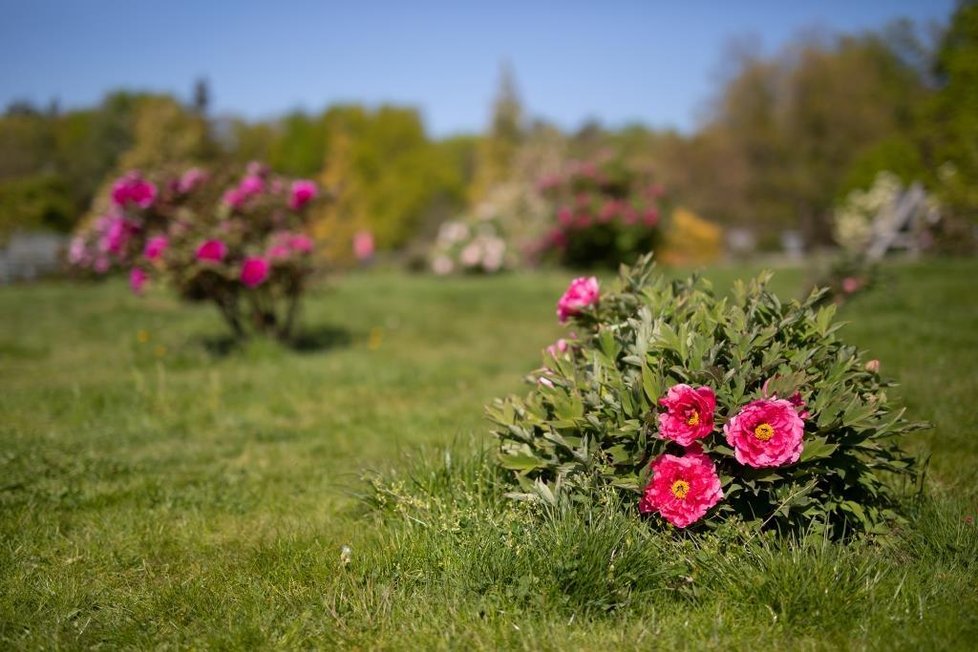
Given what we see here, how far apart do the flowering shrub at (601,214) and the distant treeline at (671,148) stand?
8.78m

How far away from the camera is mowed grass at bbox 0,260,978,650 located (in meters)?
2.30

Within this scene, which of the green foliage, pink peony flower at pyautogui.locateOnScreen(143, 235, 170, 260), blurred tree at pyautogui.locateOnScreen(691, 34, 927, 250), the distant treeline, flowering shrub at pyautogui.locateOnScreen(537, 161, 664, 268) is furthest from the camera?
blurred tree at pyautogui.locateOnScreen(691, 34, 927, 250)

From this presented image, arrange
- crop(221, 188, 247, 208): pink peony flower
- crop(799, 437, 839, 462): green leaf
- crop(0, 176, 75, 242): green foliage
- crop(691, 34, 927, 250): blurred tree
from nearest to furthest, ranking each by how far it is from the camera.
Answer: crop(799, 437, 839, 462): green leaf, crop(221, 188, 247, 208): pink peony flower, crop(0, 176, 75, 242): green foliage, crop(691, 34, 927, 250): blurred tree

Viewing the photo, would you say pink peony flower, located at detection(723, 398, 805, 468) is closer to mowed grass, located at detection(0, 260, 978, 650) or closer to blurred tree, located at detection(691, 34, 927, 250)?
mowed grass, located at detection(0, 260, 978, 650)

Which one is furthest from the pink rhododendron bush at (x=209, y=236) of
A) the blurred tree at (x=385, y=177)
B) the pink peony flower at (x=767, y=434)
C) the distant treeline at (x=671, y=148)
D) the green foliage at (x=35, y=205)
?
the blurred tree at (x=385, y=177)

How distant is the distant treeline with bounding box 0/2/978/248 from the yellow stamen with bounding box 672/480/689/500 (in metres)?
22.5

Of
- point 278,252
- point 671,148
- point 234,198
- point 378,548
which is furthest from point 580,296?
point 671,148

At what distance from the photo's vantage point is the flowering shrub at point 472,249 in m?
17.7

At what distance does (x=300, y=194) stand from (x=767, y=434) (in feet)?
18.3

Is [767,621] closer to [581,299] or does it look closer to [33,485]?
[581,299]

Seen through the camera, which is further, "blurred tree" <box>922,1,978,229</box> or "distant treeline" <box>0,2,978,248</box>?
"distant treeline" <box>0,2,978,248</box>

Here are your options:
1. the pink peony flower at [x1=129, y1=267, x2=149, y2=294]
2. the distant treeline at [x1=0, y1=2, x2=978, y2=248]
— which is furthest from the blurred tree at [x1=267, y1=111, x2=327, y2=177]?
the pink peony flower at [x1=129, y1=267, x2=149, y2=294]

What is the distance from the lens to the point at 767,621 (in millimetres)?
2293

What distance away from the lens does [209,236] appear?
6566 millimetres
